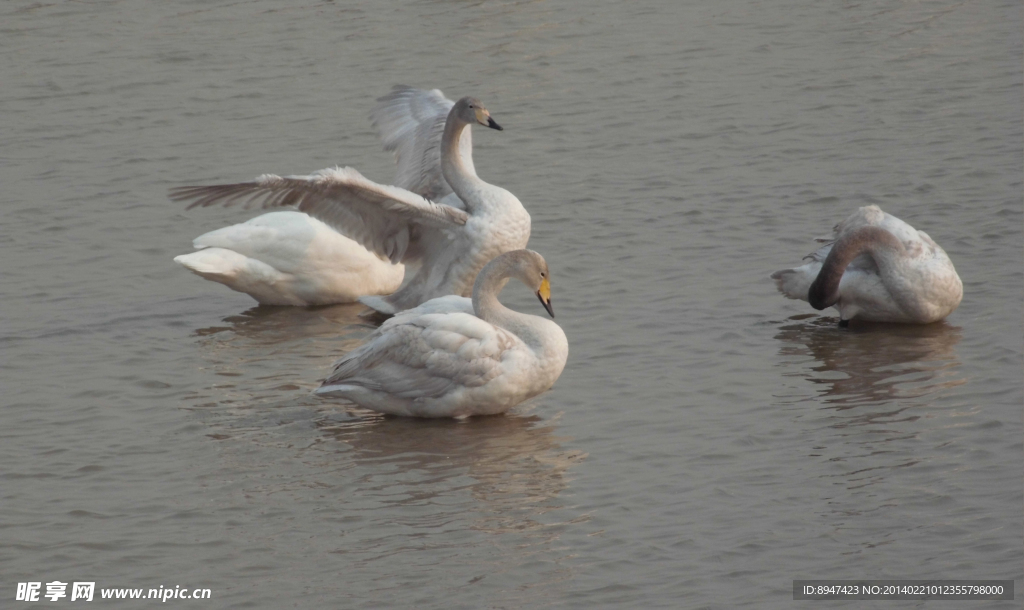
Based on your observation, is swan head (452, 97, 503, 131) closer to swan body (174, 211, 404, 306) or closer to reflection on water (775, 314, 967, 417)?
swan body (174, 211, 404, 306)

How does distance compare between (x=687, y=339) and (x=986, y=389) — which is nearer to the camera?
(x=986, y=389)

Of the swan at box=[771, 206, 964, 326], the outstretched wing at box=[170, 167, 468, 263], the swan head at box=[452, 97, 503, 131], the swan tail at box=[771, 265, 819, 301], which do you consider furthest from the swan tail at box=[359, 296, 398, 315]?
the swan at box=[771, 206, 964, 326]

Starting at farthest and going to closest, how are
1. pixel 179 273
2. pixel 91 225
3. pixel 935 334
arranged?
pixel 91 225
pixel 179 273
pixel 935 334

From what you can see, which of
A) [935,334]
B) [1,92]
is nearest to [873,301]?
[935,334]

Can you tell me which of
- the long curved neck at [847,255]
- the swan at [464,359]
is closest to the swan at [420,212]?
the swan at [464,359]

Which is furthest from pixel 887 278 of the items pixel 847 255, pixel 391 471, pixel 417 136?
pixel 417 136

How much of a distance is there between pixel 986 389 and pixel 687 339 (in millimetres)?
1843

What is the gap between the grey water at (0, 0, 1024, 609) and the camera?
609cm

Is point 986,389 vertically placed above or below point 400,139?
below

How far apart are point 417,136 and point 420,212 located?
177 cm

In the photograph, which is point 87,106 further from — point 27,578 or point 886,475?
point 886,475

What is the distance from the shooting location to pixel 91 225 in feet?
38.0

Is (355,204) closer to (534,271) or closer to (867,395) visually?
(534,271)

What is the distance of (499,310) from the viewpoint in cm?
774
